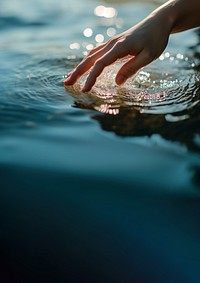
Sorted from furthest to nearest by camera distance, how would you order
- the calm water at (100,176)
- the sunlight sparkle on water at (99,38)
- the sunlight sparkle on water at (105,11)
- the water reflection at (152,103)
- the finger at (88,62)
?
the sunlight sparkle on water at (105,11)
the sunlight sparkle on water at (99,38)
the finger at (88,62)
the water reflection at (152,103)
the calm water at (100,176)

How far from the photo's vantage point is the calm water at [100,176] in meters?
1.28

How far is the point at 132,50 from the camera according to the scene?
6.23 ft

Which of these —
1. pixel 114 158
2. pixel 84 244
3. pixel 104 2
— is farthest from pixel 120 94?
pixel 104 2

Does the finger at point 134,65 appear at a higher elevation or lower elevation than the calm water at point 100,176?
higher

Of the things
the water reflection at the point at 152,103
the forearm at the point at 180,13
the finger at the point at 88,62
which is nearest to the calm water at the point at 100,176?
the water reflection at the point at 152,103

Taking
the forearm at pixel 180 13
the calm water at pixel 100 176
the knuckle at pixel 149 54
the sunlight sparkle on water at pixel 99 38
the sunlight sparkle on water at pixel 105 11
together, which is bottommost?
the calm water at pixel 100 176

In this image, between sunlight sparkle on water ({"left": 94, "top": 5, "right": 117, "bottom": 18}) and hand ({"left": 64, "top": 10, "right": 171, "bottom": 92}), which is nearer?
hand ({"left": 64, "top": 10, "right": 171, "bottom": 92})

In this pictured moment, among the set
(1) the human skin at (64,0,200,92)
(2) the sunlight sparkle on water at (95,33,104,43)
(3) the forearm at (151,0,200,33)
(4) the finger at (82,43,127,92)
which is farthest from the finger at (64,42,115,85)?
(2) the sunlight sparkle on water at (95,33,104,43)

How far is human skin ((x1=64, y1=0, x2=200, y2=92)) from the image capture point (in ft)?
6.13

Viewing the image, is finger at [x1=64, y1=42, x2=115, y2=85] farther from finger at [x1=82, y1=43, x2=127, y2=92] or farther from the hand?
finger at [x1=82, y1=43, x2=127, y2=92]

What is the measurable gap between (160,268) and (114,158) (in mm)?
468

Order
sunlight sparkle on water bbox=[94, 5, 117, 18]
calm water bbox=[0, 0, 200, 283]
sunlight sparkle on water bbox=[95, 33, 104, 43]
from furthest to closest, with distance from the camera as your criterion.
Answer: sunlight sparkle on water bbox=[94, 5, 117, 18] < sunlight sparkle on water bbox=[95, 33, 104, 43] < calm water bbox=[0, 0, 200, 283]

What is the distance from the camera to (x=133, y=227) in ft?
4.47

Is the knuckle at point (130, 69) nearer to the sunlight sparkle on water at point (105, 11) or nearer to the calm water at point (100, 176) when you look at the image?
the calm water at point (100, 176)
